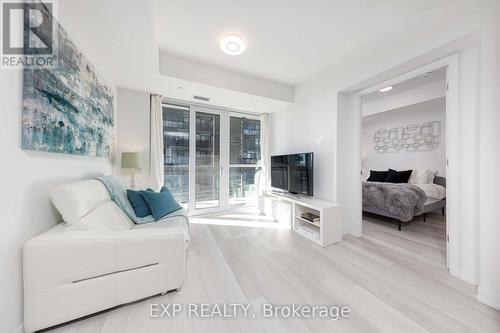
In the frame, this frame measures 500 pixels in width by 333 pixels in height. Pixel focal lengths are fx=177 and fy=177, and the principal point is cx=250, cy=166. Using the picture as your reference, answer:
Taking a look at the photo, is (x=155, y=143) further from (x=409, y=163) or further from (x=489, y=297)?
(x=409, y=163)

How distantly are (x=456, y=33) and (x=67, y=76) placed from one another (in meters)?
3.31

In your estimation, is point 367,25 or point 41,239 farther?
point 367,25

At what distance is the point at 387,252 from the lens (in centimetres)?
218

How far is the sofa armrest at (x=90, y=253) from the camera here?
3.52 feet

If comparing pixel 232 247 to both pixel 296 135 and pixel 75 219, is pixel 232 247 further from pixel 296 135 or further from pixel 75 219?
pixel 296 135

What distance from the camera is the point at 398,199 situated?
2.78 meters

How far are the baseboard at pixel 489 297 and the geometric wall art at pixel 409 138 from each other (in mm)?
3624

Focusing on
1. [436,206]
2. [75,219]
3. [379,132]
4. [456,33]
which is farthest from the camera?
[379,132]

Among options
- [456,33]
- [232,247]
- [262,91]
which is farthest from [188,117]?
[456,33]

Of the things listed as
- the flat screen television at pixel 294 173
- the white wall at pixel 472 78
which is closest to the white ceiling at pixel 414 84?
the white wall at pixel 472 78

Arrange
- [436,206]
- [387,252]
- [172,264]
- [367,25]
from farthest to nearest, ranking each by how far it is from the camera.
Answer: [436,206], [387,252], [367,25], [172,264]

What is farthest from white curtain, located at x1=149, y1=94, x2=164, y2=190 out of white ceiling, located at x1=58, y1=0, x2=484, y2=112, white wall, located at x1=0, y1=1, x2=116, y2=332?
white wall, located at x1=0, y1=1, x2=116, y2=332

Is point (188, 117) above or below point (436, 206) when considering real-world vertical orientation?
above
